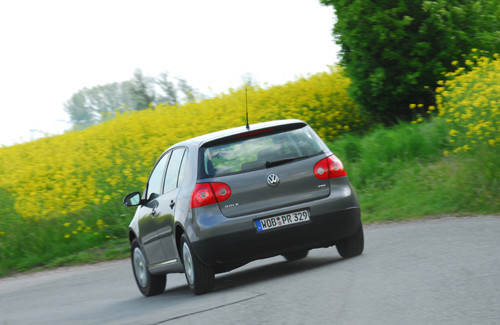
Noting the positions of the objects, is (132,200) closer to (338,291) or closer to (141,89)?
(338,291)

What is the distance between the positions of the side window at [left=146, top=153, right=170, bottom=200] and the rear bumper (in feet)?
5.43

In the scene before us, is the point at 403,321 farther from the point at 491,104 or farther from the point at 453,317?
the point at 491,104

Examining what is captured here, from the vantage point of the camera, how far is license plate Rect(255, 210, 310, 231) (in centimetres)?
798

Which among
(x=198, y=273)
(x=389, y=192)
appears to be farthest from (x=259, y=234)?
(x=389, y=192)

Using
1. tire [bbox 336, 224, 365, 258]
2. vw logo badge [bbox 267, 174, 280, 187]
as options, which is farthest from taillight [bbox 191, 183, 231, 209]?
tire [bbox 336, 224, 365, 258]

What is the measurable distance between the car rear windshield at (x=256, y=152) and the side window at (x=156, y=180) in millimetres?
1354

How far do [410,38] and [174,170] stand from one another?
1002cm

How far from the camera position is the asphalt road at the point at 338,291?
5.88 metres

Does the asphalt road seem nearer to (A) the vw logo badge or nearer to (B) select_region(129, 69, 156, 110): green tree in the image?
(A) the vw logo badge

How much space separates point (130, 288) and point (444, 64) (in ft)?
32.8

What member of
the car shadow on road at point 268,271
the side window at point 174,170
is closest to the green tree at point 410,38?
the car shadow on road at point 268,271

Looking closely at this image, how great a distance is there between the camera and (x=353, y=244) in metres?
8.78

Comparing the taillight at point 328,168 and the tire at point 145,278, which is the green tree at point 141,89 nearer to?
the tire at point 145,278

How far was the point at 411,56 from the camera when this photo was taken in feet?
57.9
